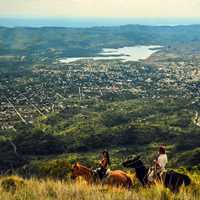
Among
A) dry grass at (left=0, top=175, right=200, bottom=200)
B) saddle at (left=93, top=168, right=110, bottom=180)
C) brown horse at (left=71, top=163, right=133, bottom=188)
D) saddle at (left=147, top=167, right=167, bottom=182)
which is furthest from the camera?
saddle at (left=93, top=168, right=110, bottom=180)

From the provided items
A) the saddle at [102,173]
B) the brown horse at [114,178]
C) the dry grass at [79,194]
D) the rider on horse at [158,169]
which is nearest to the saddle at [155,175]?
the rider on horse at [158,169]

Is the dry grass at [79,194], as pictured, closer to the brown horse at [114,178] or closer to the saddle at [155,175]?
the saddle at [155,175]

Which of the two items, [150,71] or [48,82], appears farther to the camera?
[150,71]

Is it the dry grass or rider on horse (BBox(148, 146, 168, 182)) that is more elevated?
the dry grass

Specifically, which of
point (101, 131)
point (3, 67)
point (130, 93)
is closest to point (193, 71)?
point (130, 93)

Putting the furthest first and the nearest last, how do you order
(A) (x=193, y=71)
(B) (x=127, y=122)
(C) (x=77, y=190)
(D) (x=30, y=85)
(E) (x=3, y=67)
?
1. (E) (x=3, y=67)
2. (A) (x=193, y=71)
3. (D) (x=30, y=85)
4. (B) (x=127, y=122)
5. (C) (x=77, y=190)

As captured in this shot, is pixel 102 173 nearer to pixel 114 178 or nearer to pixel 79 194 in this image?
pixel 114 178

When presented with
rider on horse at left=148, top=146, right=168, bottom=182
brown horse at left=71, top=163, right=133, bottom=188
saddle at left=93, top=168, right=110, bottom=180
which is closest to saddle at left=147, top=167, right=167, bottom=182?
rider on horse at left=148, top=146, right=168, bottom=182

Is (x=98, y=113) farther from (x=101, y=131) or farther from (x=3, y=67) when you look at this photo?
(x=3, y=67)

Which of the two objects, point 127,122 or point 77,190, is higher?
point 77,190

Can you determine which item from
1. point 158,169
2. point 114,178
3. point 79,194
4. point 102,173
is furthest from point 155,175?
point 79,194

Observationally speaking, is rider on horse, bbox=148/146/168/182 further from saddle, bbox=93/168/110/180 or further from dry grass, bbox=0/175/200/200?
dry grass, bbox=0/175/200/200
